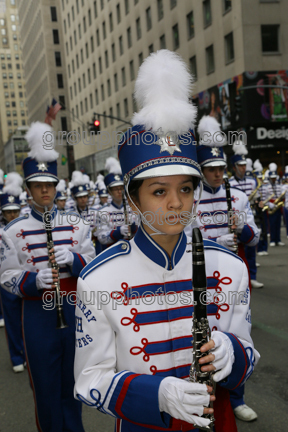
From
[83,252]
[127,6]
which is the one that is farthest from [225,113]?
[83,252]

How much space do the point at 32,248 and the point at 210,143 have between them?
8.37 feet

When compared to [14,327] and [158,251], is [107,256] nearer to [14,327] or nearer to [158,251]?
[158,251]

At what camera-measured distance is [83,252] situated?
3.96 metres

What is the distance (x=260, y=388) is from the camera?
4.41m

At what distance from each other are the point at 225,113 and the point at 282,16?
5.99m

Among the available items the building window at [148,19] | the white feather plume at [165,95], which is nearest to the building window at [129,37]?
the building window at [148,19]

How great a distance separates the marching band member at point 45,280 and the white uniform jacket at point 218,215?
1730 millimetres

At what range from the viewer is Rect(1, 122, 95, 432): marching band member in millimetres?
3293

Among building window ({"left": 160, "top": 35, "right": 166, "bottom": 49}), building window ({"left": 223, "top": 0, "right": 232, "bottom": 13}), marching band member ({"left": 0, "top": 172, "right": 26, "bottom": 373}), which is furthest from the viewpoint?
building window ({"left": 160, "top": 35, "right": 166, "bottom": 49})

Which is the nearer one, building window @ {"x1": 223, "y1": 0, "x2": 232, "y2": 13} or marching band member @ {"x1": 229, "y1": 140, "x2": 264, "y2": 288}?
marching band member @ {"x1": 229, "y1": 140, "x2": 264, "y2": 288}

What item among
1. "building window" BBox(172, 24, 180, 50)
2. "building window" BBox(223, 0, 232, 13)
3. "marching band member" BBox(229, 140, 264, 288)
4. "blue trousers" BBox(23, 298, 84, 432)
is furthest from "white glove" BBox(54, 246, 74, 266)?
"building window" BBox(172, 24, 180, 50)

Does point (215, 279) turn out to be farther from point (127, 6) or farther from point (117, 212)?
point (127, 6)

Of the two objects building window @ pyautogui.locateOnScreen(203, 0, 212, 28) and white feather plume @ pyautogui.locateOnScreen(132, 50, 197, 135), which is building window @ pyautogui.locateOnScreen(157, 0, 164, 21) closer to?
building window @ pyautogui.locateOnScreen(203, 0, 212, 28)

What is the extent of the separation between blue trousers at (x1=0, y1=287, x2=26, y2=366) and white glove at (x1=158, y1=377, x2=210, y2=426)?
4.49 meters
